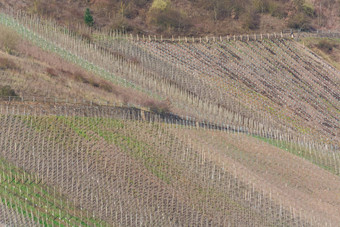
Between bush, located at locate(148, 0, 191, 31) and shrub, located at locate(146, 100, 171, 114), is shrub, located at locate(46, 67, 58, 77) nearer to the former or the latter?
shrub, located at locate(146, 100, 171, 114)

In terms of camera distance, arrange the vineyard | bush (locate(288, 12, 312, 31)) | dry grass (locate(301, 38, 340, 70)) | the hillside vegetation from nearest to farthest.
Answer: the vineyard, dry grass (locate(301, 38, 340, 70)), the hillside vegetation, bush (locate(288, 12, 312, 31))

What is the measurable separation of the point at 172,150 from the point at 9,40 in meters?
17.1

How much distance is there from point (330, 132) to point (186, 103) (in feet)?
32.3

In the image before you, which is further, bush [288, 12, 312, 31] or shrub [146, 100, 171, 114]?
bush [288, 12, 312, 31]

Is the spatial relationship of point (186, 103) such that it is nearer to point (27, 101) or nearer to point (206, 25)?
point (27, 101)

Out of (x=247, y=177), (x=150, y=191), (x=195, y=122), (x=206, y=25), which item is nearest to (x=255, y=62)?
(x=206, y=25)

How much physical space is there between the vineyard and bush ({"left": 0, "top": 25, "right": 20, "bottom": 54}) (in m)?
1.24

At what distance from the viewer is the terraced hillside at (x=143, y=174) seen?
81.7 feet

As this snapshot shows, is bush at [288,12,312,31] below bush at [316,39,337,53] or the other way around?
the other way around

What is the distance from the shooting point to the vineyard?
2522 cm

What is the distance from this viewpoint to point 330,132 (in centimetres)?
3600

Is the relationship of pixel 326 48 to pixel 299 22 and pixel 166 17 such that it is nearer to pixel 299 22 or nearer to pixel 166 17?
pixel 299 22

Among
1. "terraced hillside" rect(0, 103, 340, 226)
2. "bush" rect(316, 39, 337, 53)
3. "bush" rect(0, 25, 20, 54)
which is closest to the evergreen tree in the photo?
"bush" rect(0, 25, 20, 54)

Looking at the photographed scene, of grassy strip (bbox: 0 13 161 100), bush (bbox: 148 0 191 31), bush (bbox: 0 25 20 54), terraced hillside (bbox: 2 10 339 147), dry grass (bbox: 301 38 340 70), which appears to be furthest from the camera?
bush (bbox: 148 0 191 31)
